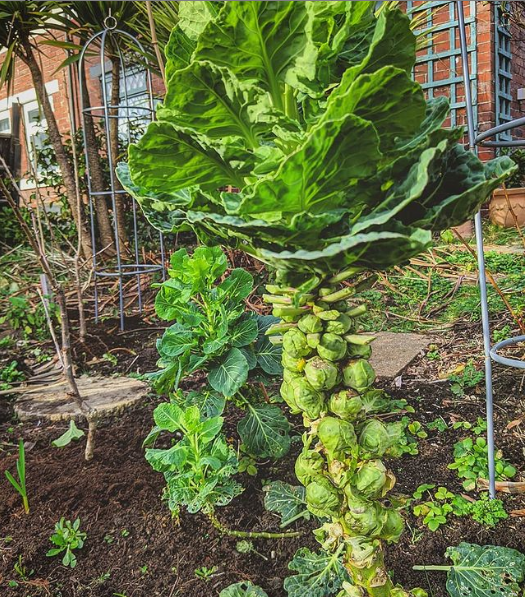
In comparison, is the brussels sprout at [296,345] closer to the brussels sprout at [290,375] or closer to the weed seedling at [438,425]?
the brussels sprout at [290,375]

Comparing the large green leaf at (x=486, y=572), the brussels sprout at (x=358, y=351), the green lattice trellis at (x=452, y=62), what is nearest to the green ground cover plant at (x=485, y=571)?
the large green leaf at (x=486, y=572)

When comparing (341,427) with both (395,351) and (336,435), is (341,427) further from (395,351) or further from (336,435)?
(395,351)

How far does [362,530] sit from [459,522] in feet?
2.28

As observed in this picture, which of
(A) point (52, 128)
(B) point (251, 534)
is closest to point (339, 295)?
(B) point (251, 534)

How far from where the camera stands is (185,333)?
1535mm

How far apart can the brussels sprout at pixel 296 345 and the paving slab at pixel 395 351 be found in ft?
A: 5.31

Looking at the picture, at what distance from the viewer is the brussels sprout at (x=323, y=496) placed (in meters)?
0.84

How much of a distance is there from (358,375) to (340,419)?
3.4 inches

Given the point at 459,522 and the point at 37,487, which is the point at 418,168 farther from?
the point at 37,487

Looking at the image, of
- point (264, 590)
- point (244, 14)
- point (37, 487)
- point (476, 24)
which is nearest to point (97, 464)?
point (37, 487)

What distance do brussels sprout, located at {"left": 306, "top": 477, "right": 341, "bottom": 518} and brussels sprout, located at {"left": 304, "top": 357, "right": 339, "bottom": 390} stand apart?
190 millimetres

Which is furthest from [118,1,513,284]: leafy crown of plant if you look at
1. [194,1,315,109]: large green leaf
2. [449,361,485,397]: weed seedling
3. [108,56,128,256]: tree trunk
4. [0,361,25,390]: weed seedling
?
[108,56,128,256]: tree trunk

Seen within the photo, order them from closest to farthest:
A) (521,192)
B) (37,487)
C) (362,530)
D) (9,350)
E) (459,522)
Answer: (362,530) < (459,522) < (37,487) < (9,350) < (521,192)

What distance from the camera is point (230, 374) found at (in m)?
1.46
